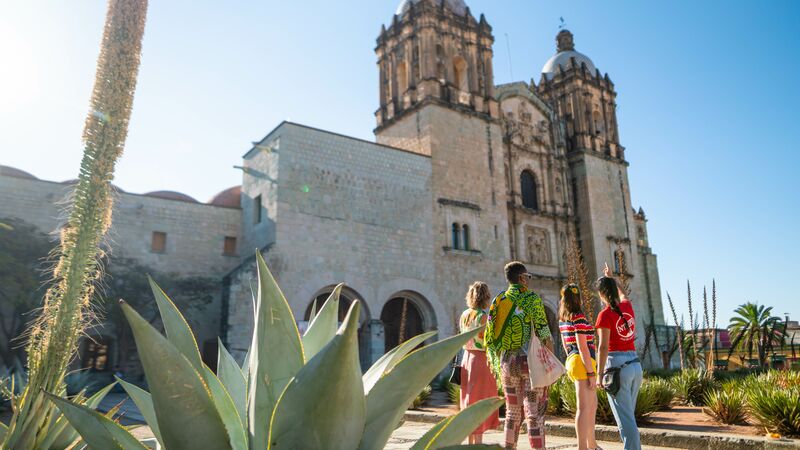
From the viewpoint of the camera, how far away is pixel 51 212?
15695mm

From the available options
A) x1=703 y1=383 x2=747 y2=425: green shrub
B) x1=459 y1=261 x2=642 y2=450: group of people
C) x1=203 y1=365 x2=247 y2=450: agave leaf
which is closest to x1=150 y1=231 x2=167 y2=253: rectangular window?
x1=459 y1=261 x2=642 y2=450: group of people

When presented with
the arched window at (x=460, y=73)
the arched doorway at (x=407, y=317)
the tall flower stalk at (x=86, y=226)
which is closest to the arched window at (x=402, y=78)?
the arched window at (x=460, y=73)

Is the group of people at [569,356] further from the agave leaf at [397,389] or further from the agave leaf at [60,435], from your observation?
the agave leaf at [60,435]

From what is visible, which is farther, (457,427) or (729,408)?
(729,408)

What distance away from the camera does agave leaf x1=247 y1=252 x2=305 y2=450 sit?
1.68 meters

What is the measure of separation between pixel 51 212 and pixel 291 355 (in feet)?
55.8

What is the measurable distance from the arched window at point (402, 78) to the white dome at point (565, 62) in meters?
9.96

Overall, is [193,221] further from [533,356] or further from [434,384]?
[533,356]

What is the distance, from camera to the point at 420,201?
19047mm

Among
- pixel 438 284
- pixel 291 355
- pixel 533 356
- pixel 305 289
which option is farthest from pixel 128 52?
pixel 438 284

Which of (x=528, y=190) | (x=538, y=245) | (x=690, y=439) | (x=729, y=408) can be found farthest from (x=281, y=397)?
(x=528, y=190)

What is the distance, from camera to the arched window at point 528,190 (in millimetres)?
24859

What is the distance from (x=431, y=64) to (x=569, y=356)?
18.0 metres

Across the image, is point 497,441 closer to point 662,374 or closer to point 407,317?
point 662,374
